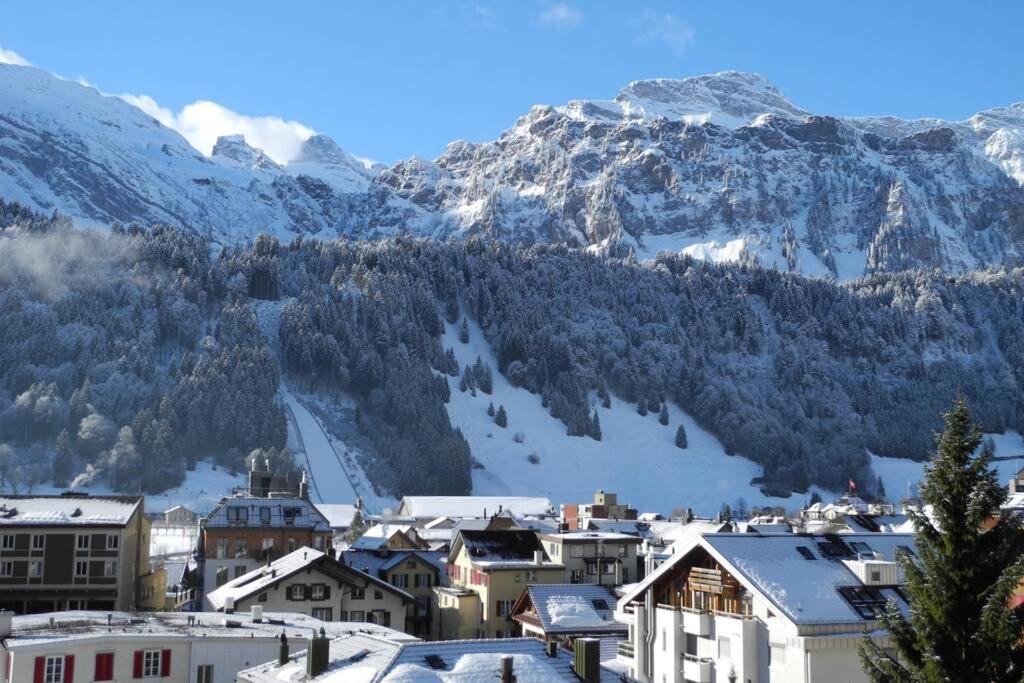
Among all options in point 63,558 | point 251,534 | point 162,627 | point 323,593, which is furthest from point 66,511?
point 162,627

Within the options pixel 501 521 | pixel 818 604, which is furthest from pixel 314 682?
pixel 501 521

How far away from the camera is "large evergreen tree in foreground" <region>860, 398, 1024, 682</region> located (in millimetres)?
17766

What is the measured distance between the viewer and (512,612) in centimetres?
5472

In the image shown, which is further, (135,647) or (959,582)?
(135,647)

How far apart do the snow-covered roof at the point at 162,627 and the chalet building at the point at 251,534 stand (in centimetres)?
2698

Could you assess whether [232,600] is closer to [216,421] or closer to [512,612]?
[512,612]

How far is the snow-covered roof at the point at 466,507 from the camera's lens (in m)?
126

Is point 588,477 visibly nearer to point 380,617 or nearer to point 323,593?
point 380,617

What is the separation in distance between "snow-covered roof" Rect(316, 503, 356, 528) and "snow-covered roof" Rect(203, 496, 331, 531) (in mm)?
37946

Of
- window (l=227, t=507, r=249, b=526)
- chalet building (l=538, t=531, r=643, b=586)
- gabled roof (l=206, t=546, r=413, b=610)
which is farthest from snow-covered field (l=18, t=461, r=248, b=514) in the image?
gabled roof (l=206, t=546, r=413, b=610)

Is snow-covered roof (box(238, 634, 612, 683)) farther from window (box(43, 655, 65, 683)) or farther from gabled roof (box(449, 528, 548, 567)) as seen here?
gabled roof (box(449, 528, 548, 567))

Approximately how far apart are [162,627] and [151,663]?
2448 mm

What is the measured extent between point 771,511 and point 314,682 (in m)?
138

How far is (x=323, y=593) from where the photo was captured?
54031 mm
